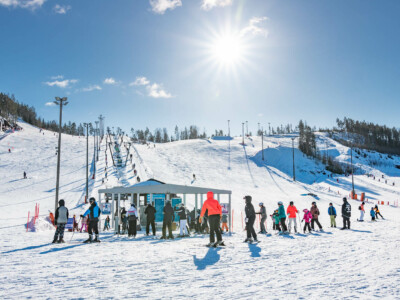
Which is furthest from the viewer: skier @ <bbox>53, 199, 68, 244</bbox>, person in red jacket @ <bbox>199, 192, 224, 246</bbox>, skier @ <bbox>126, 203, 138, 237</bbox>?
skier @ <bbox>126, 203, 138, 237</bbox>

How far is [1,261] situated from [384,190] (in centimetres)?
6442

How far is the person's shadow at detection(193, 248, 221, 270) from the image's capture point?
6938 millimetres

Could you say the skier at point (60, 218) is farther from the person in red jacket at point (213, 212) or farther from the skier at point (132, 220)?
the person in red jacket at point (213, 212)

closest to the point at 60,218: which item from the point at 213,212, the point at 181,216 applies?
the point at 181,216

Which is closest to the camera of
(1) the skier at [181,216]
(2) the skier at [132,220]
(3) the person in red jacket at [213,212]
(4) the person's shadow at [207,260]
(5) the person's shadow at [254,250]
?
(4) the person's shadow at [207,260]

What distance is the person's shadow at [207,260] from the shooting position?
694 centimetres

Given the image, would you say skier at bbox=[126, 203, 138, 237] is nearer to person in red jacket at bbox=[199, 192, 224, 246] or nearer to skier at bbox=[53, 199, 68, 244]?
skier at bbox=[53, 199, 68, 244]

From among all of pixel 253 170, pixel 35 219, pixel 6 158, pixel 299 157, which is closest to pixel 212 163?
pixel 253 170

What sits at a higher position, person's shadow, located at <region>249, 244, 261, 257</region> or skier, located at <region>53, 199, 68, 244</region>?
skier, located at <region>53, 199, 68, 244</region>

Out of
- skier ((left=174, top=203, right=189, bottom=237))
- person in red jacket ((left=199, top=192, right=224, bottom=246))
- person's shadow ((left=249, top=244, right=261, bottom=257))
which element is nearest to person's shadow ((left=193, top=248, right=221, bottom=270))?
person in red jacket ((left=199, top=192, right=224, bottom=246))

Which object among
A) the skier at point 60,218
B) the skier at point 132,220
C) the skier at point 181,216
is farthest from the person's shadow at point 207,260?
the skier at point 60,218

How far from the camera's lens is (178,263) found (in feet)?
23.8

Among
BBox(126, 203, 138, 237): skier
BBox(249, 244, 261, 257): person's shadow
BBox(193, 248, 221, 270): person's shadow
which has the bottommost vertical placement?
BBox(249, 244, 261, 257): person's shadow

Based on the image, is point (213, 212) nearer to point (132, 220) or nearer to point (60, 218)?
point (132, 220)
